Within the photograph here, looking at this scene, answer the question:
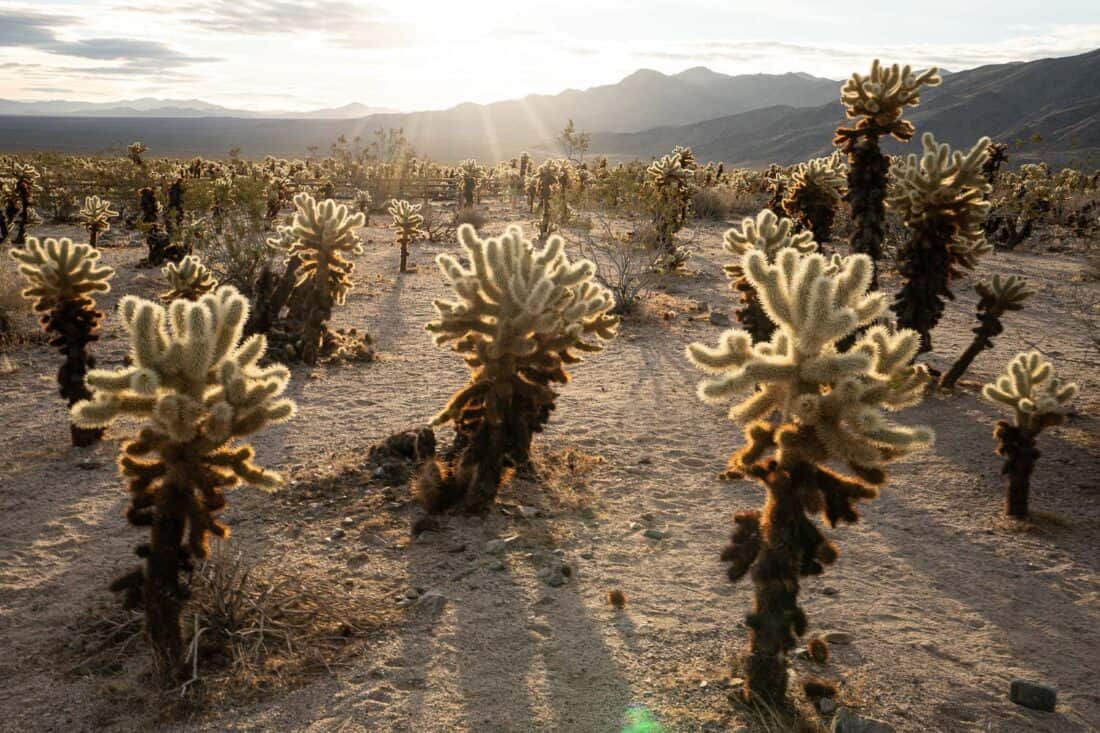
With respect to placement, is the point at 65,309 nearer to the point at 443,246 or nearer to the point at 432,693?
the point at 432,693

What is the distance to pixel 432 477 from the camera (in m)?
6.18

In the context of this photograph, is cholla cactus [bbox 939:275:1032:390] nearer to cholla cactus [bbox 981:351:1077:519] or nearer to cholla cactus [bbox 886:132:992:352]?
cholla cactus [bbox 886:132:992:352]

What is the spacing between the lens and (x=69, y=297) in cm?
727

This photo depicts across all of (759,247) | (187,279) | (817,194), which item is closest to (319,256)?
A: (187,279)

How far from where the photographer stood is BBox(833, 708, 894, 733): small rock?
3734 millimetres

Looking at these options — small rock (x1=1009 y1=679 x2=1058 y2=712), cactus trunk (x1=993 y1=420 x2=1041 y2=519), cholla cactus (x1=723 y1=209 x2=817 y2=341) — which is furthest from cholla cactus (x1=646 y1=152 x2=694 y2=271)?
small rock (x1=1009 y1=679 x2=1058 y2=712)

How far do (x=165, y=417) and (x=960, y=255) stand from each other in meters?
8.84

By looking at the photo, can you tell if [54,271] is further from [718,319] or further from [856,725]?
[718,319]

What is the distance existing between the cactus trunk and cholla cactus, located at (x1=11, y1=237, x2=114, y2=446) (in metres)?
7.96

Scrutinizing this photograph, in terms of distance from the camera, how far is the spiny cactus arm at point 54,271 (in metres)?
7.13

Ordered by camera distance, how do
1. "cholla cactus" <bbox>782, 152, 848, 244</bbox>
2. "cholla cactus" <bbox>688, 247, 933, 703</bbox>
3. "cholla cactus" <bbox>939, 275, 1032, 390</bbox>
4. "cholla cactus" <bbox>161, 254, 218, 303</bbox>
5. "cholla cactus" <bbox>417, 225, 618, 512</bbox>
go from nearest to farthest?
"cholla cactus" <bbox>688, 247, 933, 703</bbox>, "cholla cactus" <bbox>417, 225, 618, 512</bbox>, "cholla cactus" <bbox>939, 275, 1032, 390</bbox>, "cholla cactus" <bbox>161, 254, 218, 303</bbox>, "cholla cactus" <bbox>782, 152, 848, 244</bbox>

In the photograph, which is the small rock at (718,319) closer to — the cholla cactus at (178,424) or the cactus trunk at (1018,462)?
the cactus trunk at (1018,462)

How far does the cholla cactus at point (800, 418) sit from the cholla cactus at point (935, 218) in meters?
5.66

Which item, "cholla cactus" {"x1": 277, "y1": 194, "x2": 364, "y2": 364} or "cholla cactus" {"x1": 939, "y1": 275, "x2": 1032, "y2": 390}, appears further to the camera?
"cholla cactus" {"x1": 277, "y1": 194, "x2": 364, "y2": 364}
